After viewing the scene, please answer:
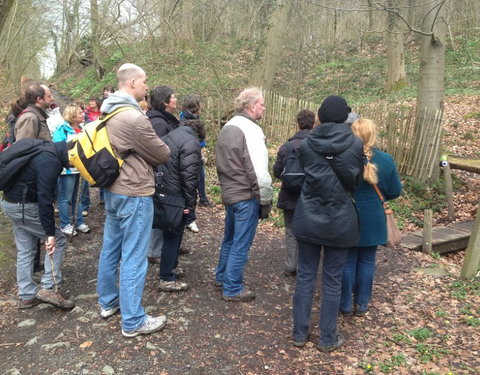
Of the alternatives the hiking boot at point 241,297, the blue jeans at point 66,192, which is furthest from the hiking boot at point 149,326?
the blue jeans at point 66,192

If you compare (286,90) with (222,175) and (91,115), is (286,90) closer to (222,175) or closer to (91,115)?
(91,115)

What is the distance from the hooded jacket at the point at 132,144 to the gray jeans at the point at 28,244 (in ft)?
3.78

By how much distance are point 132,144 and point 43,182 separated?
1.06m

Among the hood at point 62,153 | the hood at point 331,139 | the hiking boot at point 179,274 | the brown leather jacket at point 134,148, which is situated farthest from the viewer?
the hiking boot at point 179,274

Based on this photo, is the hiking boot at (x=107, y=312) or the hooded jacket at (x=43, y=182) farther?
the hiking boot at (x=107, y=312)

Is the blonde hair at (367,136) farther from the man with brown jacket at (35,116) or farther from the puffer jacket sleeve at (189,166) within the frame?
the man with brown jacket at (35,116)

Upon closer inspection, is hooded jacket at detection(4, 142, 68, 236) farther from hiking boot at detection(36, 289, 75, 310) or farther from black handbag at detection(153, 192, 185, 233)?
black handbag at detection(153, 192, 185, 233)

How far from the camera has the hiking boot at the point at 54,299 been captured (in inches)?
166

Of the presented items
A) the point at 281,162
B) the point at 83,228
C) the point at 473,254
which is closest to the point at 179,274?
the point at 281,162

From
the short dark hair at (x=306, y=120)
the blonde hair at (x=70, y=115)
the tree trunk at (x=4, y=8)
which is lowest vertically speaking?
the blonde hair at (x=70, y=115)

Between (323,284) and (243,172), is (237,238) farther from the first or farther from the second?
(323,284)

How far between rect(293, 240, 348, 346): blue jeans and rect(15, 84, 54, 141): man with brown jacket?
3136mm

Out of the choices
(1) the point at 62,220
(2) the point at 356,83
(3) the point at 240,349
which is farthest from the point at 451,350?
(2) the point at 356,83

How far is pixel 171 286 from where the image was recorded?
15.0 ft
